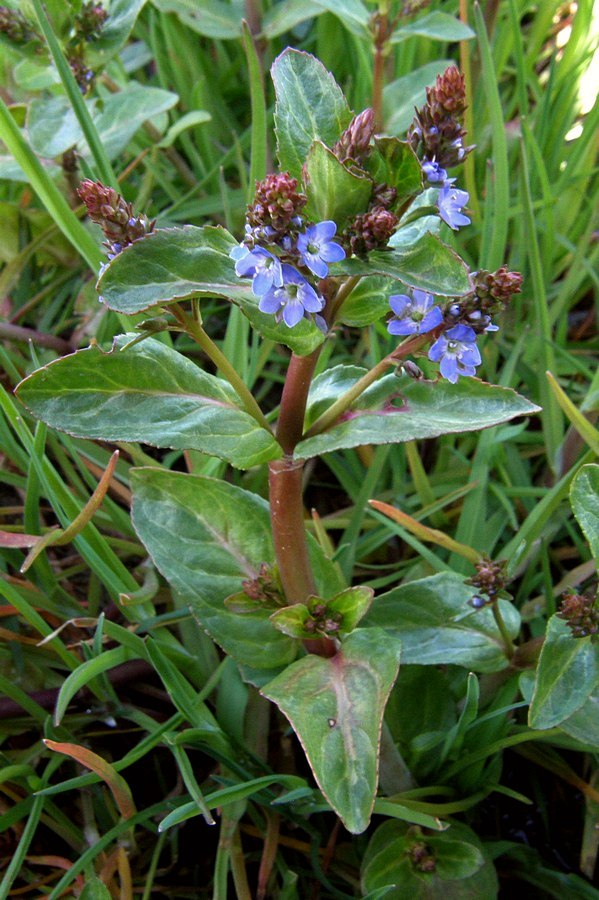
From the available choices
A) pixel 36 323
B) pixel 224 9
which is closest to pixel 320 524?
pixel 36 323

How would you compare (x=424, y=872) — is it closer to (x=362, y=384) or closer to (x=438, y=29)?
(x=362, y=384)

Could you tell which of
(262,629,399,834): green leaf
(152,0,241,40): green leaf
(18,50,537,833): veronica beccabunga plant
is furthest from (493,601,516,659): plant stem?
(152,0,241,40): green leaf

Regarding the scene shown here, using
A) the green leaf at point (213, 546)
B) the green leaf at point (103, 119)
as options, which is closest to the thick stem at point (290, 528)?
the green leaf at point (213, 546)

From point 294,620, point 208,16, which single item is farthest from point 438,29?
point 294,620

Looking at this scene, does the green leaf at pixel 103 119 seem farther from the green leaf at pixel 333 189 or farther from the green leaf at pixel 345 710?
the green leaf at pixel 345 710

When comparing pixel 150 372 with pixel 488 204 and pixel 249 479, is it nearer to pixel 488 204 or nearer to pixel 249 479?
pixel 249 479

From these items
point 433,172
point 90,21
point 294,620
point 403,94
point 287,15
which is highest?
point 90,21

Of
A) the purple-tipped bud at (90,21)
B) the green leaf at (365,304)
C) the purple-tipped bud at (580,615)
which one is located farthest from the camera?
the purple-tipped bud at (90,21)
